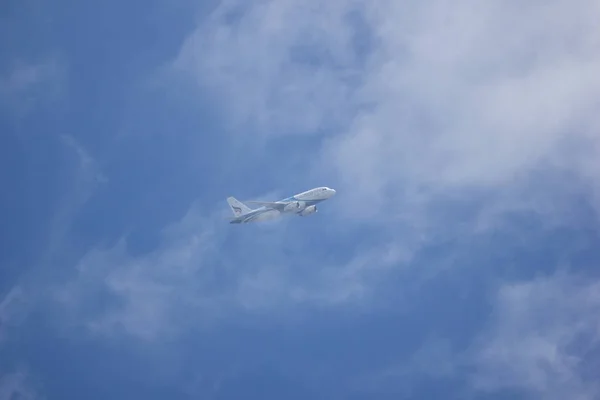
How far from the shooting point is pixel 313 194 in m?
92.9

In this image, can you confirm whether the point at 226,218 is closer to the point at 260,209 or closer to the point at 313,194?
the point at 260,209

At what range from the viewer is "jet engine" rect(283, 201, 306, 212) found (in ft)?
302

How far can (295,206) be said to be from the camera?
3627 inches

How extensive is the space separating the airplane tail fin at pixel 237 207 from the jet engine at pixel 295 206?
6963 millimetres

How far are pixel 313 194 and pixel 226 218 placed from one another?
14.3 m

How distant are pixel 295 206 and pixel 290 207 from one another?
2.63ft

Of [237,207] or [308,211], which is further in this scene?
[237,207]

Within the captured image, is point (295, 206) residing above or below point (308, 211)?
above

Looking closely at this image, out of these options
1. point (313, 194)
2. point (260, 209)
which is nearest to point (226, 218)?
point (260, 209)

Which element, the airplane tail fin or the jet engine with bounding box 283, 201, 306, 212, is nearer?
the jet engine with bounding box 283, 201, 306, 212

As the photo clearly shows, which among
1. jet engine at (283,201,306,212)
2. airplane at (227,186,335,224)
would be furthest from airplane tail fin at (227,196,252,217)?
jet engine at (283,201,306,212)

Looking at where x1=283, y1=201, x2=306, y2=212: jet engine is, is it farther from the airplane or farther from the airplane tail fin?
the airplane tail fin

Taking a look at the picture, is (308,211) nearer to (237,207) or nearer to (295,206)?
(295,206)

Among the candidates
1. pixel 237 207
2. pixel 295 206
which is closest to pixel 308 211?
pixel 295 206
